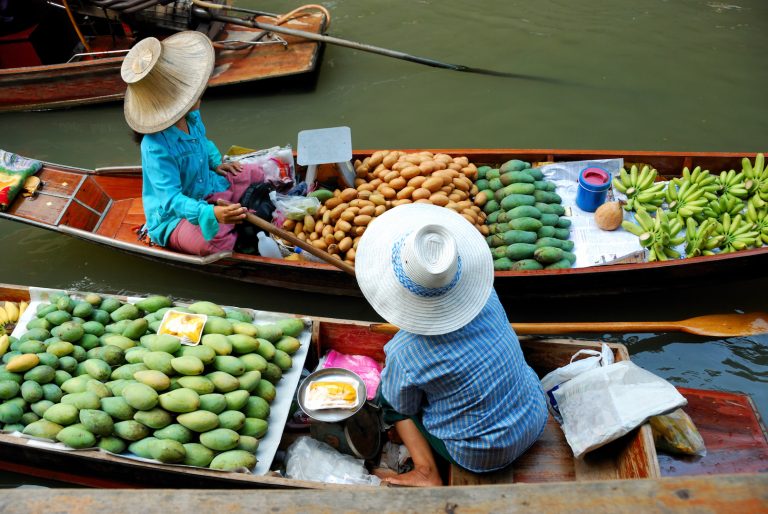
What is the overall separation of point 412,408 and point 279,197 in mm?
2366

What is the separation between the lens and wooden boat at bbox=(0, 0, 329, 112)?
6.08 metres

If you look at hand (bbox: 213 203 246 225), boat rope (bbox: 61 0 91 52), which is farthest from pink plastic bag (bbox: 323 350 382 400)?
boat rope (bbox: 61 0 91 52)

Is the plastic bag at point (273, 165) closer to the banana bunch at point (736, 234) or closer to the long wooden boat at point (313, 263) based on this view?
the long wooden boat at point (313, 263)

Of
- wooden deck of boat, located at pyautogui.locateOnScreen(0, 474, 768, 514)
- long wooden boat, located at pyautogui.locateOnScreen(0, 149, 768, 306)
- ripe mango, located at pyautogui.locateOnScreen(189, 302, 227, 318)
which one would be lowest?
long wooden boat, located at pyautogui.locateOnScreen(0, 149, 768, 306)

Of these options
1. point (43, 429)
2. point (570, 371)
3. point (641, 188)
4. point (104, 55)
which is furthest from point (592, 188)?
point (104, 55)

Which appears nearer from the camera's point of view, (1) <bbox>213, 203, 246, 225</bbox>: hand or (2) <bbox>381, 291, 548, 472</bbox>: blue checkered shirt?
(2) <bbox>381, 291, 548, 472</bbox>: blue checkered shirt

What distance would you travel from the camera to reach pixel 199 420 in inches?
106

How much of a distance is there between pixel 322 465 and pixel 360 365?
0.67 m

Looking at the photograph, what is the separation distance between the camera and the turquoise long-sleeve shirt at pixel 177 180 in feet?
12.5

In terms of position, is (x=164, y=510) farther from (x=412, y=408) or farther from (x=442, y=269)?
(x=412, y=408)

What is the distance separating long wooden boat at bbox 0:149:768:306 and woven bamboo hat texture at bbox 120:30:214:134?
3.19 feet

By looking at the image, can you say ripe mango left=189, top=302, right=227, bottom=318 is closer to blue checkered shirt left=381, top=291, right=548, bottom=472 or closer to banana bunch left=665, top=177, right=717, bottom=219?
blue checkered shirt left=381, top=291, right=548, bottom=472

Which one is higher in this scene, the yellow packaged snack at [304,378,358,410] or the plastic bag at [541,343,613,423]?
the plastic bag at [541,343,613,423]

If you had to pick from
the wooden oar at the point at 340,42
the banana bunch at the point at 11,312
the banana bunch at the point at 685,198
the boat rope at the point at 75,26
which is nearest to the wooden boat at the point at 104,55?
the boat rope at the point at 75,26
